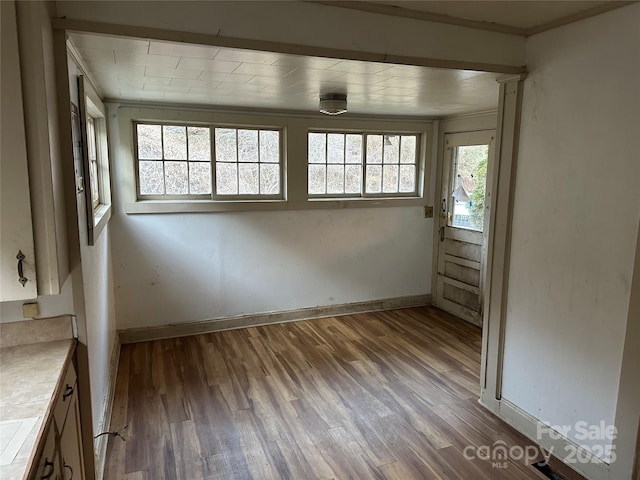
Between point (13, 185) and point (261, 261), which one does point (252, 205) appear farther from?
point (13, 185)

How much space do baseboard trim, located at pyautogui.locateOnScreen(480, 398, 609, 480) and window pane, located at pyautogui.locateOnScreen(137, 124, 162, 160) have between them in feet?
11.0

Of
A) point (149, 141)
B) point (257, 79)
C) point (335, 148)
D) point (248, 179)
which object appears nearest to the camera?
point (257, 79)

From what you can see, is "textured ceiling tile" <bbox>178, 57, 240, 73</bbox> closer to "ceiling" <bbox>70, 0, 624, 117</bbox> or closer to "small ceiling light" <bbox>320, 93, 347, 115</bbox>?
"ceiling" <bbox>70, 0, 624, 117</bbox>

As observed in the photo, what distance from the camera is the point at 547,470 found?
2.32 m

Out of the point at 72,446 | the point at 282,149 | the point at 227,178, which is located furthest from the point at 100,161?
the point at 72,446

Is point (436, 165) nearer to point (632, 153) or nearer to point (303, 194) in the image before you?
point (303, 194)

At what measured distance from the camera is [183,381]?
3254 millimetres

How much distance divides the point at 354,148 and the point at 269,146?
0.95 metres

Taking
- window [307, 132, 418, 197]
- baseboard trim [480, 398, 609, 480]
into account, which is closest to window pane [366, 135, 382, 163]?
window [307, 132, 418, 197]

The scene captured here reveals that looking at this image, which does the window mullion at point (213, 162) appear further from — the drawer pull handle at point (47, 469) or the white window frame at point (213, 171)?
the drawer pull handle at point (47, 469)

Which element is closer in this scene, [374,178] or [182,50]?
[182,50]

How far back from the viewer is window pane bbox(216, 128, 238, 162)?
408 centimetres

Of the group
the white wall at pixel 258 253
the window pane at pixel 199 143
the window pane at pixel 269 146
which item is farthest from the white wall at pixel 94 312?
the window pane at pixel 269 146

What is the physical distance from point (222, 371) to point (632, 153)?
9.86ft
